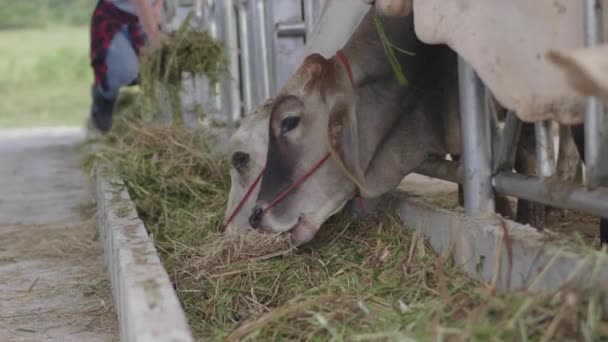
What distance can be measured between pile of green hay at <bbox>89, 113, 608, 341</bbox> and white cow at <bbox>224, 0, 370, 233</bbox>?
116 mm

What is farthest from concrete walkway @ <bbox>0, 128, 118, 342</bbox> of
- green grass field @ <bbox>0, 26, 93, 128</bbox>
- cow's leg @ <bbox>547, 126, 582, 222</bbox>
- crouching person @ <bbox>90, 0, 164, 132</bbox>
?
green grass field @ <bbox>0, 26, 93, 128</bbox>

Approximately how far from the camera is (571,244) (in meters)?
2.08

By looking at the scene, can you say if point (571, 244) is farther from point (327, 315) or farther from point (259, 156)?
point (259, 156)

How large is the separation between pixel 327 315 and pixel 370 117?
0.92 metres

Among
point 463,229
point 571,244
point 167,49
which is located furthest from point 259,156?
point 167,49

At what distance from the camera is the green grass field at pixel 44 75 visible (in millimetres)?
17094

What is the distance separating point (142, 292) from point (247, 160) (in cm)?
130

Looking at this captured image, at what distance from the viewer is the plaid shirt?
6645mm

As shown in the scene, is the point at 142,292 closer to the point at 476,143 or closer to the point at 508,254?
the point at 508,254

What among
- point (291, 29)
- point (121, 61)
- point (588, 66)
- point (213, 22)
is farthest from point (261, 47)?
point (588, 66)

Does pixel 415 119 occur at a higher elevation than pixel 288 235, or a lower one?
higher

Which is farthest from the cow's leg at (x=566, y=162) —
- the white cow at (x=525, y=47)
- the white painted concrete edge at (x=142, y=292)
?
the white painted concrete edge at (x=142, y=292)

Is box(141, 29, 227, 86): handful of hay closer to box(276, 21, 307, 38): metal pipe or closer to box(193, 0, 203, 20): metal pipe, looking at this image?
box(276, 21, 307, 38): metal pipe

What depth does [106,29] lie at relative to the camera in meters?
6.64
